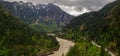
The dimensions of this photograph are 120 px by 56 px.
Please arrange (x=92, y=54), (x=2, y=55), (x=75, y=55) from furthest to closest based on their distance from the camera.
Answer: (x=2, y=55)
(x=92, y=54)
(x=75, y=55)

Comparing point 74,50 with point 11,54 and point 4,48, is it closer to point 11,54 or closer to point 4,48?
point 11,54

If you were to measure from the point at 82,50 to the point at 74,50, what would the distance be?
29446 millimetres

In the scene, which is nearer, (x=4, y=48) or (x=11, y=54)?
(x=11, y=54)

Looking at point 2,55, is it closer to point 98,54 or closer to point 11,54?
point 11,54

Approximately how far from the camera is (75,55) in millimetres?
150500

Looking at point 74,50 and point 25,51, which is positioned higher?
point 74,50

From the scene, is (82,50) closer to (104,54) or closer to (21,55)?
(104,54)

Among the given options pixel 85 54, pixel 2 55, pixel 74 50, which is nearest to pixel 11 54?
pixel 2 55

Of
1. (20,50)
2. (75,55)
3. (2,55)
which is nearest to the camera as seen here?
(75,55)

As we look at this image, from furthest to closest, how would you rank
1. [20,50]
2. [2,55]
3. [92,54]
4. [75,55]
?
[20,50] → [2,55] → [92,54] → [75,55]

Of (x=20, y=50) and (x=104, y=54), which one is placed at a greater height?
(x=104, y=54)

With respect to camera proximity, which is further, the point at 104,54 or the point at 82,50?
the point at 82,50

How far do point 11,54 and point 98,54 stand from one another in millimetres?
54266

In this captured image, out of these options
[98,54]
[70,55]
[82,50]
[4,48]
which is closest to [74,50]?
[70,55]
